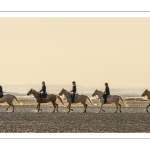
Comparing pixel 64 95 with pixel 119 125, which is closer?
pixel 119 125

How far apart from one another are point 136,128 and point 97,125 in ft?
6.31

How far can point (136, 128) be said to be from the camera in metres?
21.1

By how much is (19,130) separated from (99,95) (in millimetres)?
11944

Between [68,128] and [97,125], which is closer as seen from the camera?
[68,128]

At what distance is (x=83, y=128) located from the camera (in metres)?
20.7

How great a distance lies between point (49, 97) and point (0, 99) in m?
3.17

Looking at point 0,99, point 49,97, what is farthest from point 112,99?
point 0,99
